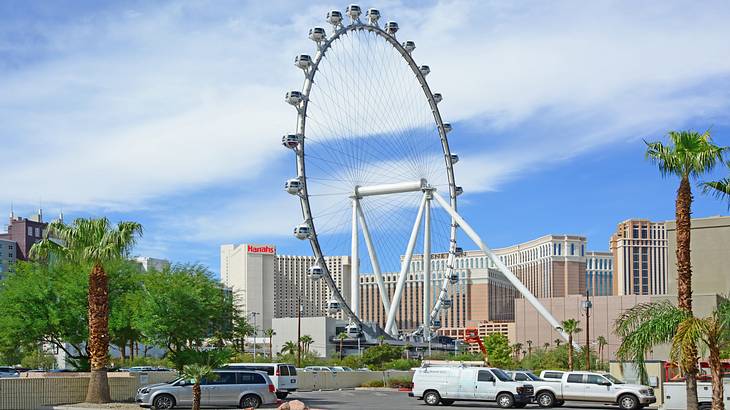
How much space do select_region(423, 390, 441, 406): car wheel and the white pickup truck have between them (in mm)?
4482

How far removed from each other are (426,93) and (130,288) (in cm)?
4554

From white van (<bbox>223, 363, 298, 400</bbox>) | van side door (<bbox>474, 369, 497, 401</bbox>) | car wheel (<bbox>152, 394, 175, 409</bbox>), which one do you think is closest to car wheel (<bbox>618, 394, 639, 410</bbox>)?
van side door (<bbox>474, 369, 497, 401</bbox>)

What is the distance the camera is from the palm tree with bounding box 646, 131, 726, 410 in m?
25.1

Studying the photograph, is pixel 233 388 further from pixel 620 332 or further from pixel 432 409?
pixel 620 332

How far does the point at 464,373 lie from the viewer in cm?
4325

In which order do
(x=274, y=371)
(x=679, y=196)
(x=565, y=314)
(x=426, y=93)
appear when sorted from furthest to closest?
(x=565, y=314)
(x=426, y=93)
(x=274, y=371)
(x=679, y=196)

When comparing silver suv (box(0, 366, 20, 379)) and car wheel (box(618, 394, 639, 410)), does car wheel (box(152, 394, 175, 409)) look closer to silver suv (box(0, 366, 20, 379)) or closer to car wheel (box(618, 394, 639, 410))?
car wheel (box(618, 394, 639, 410))

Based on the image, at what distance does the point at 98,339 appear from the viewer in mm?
39156

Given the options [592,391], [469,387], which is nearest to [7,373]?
[469,387]

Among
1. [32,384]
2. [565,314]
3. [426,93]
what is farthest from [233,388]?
[565,314]

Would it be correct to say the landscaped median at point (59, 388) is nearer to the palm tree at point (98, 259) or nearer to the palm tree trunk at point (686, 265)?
the palm tree at point (98, 259)

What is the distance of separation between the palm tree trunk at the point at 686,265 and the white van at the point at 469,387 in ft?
54.5

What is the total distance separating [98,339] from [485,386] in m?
16.7

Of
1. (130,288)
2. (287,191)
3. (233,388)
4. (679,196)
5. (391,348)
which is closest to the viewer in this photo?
(679,196)
